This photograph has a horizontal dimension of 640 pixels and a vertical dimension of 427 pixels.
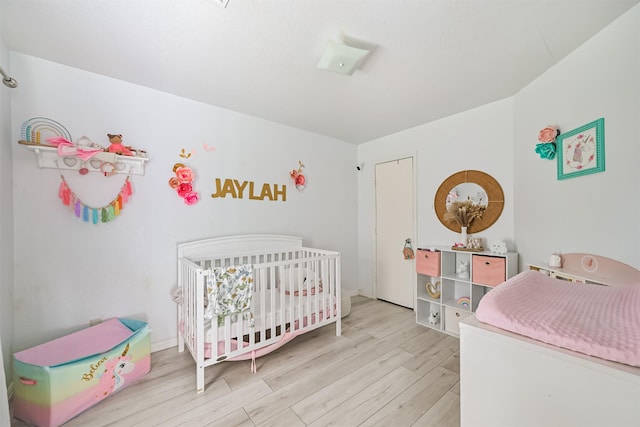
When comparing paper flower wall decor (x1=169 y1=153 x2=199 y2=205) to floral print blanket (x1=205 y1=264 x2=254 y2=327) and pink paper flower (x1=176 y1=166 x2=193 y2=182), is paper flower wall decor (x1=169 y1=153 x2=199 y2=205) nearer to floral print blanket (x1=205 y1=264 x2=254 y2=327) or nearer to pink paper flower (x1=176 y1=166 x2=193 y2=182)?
pink paper flower (x1=176 y1=166 x2=193 y2=182)

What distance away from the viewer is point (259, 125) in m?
2.80

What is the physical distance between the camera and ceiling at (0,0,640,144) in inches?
51.8

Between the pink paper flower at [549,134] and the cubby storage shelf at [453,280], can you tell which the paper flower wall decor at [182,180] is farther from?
the pink paper flower at [549,134]

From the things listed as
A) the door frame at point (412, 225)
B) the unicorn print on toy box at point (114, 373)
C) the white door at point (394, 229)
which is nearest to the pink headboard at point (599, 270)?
the door frame at point (412, 225)

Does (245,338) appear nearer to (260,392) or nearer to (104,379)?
(260,392)

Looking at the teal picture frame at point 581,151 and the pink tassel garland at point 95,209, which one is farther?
the pink tassel garland at point 95,209

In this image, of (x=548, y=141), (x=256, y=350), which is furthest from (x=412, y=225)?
(x=256, y=350)

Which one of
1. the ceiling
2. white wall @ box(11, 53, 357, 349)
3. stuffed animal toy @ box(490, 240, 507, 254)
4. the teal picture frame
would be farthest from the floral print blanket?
the teal picture frame

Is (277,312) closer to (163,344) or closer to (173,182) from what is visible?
(163,344)

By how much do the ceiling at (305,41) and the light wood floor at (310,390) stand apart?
Answer: 229cm

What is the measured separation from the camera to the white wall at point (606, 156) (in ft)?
4.31

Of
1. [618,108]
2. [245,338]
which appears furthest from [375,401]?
[618,108]

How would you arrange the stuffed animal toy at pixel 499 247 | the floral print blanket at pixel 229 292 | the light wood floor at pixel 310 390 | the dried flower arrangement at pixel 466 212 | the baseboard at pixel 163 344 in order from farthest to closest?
the dried flower arrangement at pixel 466 212 → the stuffed animal toy at pixel 499 247 → the baseboard at pixel 163 344 → the floral print blanket at pixel 229 292 → the light wood floor at pixel 310 390

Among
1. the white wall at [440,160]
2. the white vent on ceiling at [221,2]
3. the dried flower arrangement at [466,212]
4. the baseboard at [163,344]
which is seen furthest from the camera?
the dried flower arrangement at [466,212]
